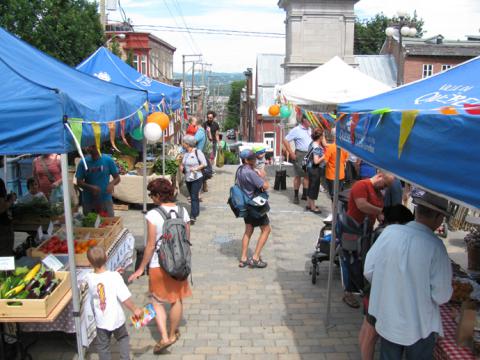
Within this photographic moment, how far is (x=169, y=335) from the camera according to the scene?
4754mm

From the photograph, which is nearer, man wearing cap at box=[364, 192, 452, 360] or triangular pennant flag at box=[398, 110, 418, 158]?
triangular pennant flag at box=[398, 110, 418, 158]

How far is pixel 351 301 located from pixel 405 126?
3428mm

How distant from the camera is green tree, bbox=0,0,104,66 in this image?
16094 mm

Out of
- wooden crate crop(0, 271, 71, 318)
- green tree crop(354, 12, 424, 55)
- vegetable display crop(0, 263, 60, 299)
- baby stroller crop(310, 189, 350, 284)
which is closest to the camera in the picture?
wooden crate crop(0, 271, 71, 318)

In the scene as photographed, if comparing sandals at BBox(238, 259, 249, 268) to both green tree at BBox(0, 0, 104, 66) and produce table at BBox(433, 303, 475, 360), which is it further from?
green tree at BBox(0, 0, 104, 66)

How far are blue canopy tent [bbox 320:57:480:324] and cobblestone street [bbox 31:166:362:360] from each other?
6.94 ft

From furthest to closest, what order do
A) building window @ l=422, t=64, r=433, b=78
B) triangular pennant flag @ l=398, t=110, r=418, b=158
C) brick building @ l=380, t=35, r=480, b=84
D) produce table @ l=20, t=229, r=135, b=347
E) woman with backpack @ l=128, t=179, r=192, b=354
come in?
building window @ l=422, t=64, r=433, b=78 → brick building @ l=380, t=35, r=480, b=84 → woman with backpack @ l=128, t=179, r=192, b=354 → produce table @ l=20, t=229, r=135, b=347 → triangular pennant flag @ l=398, t=110, r=418, b=158

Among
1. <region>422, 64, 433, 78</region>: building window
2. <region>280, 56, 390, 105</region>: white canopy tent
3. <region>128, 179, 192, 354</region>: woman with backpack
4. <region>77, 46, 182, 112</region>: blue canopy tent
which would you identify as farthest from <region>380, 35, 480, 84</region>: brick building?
<region>128, 179, 192, 354</region>: woman with backpack

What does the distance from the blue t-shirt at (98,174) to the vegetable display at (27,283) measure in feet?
8.56

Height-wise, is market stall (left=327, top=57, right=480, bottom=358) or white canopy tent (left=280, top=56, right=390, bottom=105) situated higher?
white canopy tent (left=280, top=56, right=390, bottom=105)

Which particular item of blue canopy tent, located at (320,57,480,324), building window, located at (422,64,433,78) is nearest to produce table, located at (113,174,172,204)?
blue canopy tent, located at (320,57,480,324)

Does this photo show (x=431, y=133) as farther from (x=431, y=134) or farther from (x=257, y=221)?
(x=257, y=221)

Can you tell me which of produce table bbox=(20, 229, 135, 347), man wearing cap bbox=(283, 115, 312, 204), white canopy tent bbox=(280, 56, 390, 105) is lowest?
produce table bbox=(20, 229, 135, 347)

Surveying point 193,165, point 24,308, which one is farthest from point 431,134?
point 193,165
